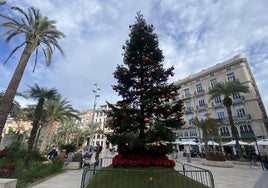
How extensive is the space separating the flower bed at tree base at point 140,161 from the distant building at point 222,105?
101 ft

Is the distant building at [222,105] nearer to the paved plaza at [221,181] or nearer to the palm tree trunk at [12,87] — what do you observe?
the paved plaza at [221,181]

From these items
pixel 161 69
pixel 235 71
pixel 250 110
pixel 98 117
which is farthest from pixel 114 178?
pixel 98 117

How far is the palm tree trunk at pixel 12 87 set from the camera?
33.5ft

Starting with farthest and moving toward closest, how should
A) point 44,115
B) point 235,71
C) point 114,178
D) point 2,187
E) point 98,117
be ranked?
1. point 98,117
2. point 235,71
3. point 44,115
4. point 114,178
5. point 2,187

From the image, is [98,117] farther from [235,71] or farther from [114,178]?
[114,178]

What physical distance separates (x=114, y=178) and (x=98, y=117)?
75.2 m

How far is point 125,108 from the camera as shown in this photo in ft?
25.7

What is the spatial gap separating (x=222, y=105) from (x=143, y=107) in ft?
111

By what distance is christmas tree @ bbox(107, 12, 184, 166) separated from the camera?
23.5 ft

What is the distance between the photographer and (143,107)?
814cm

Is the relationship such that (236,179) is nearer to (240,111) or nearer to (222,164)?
(222,164)

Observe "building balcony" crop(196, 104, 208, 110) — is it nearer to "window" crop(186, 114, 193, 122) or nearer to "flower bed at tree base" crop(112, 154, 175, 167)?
"window" crop(186, 114, 193, 122)

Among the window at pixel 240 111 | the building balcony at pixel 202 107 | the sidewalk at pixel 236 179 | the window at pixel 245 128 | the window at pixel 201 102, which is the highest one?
the window at pixel 201 102

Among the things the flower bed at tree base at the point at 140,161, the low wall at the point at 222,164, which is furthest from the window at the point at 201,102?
the flower bed at tree base at the point at 140,161
